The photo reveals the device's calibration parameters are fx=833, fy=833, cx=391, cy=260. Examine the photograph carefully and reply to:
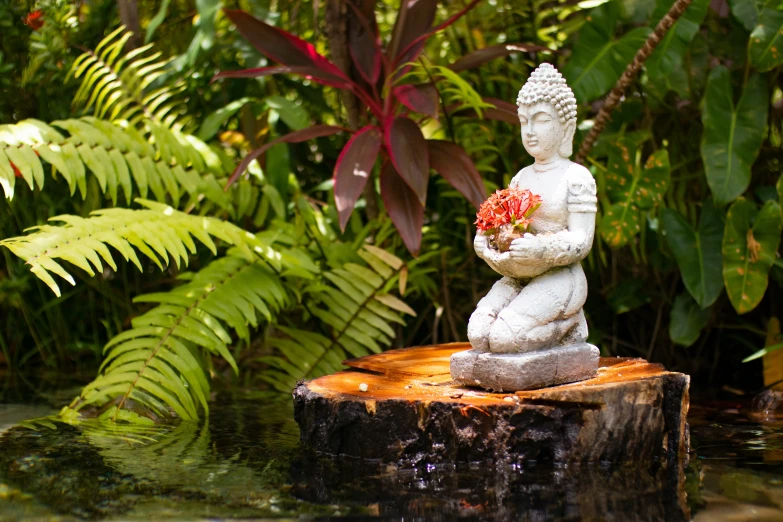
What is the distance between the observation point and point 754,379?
453 centimetres

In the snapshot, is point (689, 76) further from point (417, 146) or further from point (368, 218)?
point (368, 218)

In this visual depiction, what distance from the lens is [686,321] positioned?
4195 mm

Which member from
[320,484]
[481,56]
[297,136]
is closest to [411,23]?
[481,56]

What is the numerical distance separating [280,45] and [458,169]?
115cm

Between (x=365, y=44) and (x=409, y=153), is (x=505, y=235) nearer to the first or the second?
(x=409, y=153)

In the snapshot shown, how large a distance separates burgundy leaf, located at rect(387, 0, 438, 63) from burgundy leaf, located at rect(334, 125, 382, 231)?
0.61 m

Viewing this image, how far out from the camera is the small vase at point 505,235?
112 inches

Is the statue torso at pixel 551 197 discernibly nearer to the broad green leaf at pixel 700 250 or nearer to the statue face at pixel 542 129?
the statue face at pixel 542 129

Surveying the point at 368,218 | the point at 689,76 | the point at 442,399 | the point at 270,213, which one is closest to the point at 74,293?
the point at 270,213

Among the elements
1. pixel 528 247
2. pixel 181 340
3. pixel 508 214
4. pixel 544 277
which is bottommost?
pixel 181 340

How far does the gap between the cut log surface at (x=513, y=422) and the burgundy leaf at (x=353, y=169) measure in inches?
43.3

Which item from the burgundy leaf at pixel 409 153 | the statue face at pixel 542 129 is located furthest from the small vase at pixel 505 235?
the burgundy leaf at pixel 409 153

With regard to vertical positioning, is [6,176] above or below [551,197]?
above

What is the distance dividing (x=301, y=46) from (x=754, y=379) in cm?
301
